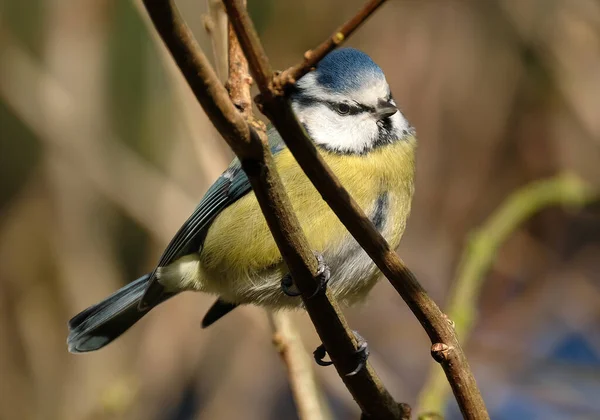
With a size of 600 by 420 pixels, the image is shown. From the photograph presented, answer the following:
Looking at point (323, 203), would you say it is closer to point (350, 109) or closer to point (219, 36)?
point (350, 109)

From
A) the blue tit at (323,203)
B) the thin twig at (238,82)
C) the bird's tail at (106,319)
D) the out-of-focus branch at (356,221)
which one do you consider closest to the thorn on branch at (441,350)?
the out-of-focus branch at (356,221)

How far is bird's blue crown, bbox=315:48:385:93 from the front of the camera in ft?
6.06

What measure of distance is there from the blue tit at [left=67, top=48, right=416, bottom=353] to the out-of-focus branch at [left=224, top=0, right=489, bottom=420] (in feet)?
2.03

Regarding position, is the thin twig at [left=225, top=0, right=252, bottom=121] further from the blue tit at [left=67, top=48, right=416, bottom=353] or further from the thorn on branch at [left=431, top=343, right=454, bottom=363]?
the blue tit at [left=67, top=48, right=416, bottom=353]

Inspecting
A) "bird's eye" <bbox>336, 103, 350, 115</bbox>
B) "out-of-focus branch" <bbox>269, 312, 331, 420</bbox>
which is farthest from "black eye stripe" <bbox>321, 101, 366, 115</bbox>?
"out-of-focus branch" <bbox>269, 312, 331, 420</bbox>

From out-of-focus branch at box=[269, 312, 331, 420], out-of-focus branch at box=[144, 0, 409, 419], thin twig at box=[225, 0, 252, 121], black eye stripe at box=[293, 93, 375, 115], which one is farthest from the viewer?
black eye stripe at box=[293, 93, 375, 115]

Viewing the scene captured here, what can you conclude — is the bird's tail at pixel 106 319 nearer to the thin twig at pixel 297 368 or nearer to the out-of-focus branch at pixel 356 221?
the thin twig at pixel 297 368

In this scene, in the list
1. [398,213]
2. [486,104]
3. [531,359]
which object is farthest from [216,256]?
[486,104]

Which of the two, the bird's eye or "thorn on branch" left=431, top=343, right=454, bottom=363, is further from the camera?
the bird's eye

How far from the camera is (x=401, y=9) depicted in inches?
130

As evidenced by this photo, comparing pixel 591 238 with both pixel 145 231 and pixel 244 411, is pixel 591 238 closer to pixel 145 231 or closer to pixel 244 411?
pixel 244 411

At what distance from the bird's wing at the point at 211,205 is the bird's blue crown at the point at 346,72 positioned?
18 cm

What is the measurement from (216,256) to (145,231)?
1.10 metres

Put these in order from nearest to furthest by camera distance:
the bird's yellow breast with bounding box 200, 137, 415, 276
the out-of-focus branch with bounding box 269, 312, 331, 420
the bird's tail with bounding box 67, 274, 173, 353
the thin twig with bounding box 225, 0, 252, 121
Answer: the thin twig with bounding box 225, 0, 252, 121
the out-of-focus branch with bounding box 269, 312, 331, 420
the bird's yellow breast with bounding box 200, 137, 415, 276
the bird's tail with bounding box 67, 274, 173, 353
